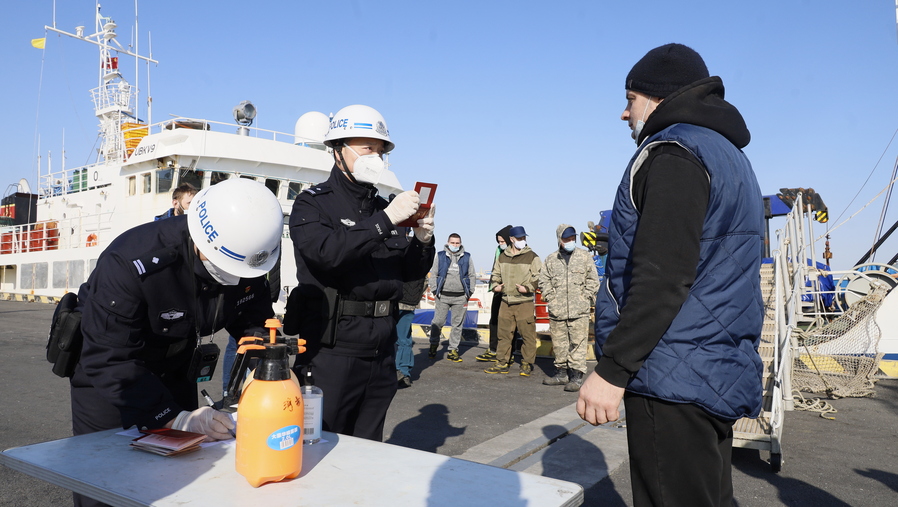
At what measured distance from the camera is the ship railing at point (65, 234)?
20266mm

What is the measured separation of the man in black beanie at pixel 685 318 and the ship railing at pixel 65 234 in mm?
20789

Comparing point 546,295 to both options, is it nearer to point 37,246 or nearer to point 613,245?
point 613,245

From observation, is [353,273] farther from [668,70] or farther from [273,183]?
[273,183]

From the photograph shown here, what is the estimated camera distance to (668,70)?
213 centimetres

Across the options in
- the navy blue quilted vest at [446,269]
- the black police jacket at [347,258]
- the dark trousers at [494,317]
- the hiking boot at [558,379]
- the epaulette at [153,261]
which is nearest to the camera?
the epaulette at [153,261]

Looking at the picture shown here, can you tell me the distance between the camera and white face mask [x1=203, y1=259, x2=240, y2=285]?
226 cm

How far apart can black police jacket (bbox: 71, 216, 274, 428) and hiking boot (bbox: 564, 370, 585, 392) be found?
225 inches

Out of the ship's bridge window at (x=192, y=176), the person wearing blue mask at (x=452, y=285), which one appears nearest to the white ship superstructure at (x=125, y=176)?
the ship's bridge window at (x=192, y=176)

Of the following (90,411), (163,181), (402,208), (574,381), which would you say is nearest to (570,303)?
(574,381)

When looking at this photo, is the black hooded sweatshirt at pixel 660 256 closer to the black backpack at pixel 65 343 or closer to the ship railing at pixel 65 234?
the black backpack at pixel 65 343

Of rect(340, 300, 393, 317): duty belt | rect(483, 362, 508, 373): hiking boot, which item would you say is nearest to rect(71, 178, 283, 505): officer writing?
rect(340, 300, 393, 317): duty belt

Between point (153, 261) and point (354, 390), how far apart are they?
3.51 ft

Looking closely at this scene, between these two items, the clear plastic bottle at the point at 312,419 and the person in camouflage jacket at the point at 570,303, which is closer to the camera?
the clear plastic bottle at the point at 312,419

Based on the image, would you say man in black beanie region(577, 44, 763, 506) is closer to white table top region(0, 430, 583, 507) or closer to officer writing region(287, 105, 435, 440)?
white table top region(0, 430, 583, 507)
